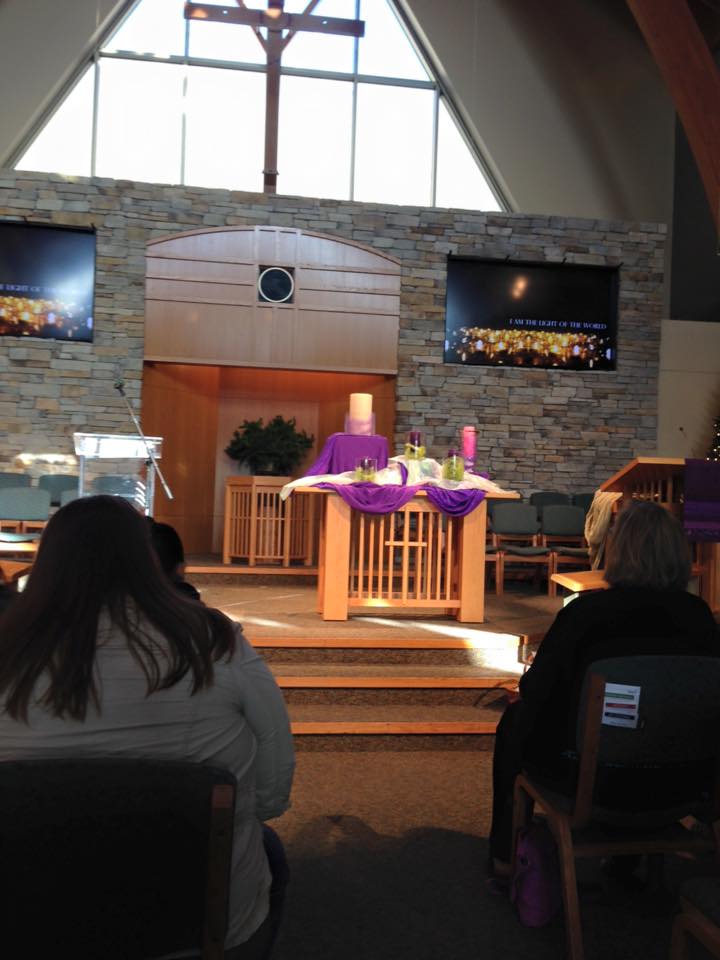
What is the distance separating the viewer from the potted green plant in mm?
8805

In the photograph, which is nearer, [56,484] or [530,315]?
[56,484]

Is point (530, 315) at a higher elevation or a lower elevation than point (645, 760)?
higher

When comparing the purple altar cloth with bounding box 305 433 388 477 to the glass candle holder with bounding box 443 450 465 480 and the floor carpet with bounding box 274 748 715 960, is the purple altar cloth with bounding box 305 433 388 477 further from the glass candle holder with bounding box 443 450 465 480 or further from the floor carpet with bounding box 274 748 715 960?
the floor carpet with bounding box 274 748 715 960

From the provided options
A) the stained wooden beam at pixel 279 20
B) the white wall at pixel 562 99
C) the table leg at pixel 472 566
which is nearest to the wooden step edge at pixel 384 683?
the table leg at pixel 472 566

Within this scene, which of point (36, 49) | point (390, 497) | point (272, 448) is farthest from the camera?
point (36, 49)

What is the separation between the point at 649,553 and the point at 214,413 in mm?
8454

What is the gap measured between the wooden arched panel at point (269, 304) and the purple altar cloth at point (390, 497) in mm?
4149

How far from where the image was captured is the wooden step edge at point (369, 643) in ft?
15.4

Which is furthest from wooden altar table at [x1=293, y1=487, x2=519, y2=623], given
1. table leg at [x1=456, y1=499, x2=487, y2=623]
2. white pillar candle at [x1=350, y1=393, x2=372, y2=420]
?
white pillar candle at [x1=350, y1=393, x2=372, y2=420]

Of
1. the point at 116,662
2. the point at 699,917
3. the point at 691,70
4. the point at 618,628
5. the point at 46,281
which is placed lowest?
the point at 699,917

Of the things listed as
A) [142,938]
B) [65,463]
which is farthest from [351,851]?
[65,463]

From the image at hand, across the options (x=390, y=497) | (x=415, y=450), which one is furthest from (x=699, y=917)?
(x=415, y=450)

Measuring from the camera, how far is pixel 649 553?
222cm

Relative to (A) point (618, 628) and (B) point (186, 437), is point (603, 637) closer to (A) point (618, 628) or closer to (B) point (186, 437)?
(A) point (618, 628)
